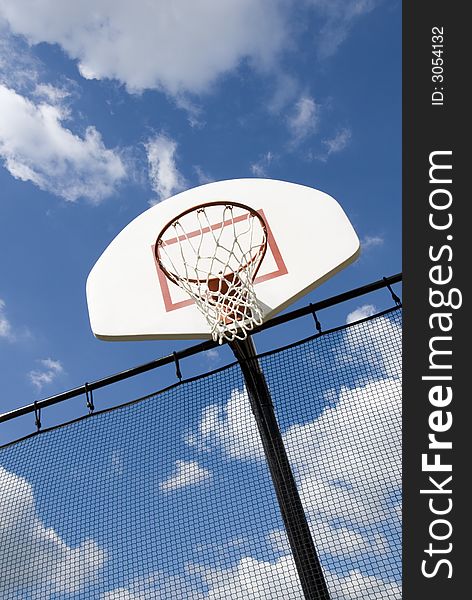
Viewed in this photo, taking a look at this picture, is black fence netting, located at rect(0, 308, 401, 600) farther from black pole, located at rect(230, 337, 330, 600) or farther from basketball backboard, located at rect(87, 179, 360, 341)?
basketball backboard, located at rect(87, 179, 360, 341)

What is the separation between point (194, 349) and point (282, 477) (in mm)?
996

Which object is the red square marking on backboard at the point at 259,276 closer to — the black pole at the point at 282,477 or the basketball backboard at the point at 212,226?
the basketball backboard at the point at 212,226

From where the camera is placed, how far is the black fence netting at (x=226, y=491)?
2045mm

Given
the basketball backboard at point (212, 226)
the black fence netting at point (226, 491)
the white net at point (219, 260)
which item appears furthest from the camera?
the basketball backboard at point (212, 226)

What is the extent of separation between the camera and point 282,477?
2.35m

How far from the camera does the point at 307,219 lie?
9.64 feet

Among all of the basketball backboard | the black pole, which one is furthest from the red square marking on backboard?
the black pole

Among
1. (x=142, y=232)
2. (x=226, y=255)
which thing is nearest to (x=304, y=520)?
(x=226, y=255)

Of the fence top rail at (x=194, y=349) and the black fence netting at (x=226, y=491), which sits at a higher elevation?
the fence top rail at (x=194, y=349)

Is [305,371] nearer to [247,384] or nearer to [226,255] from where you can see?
[247,384]

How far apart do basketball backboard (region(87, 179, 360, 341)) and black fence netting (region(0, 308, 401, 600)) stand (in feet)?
1.36

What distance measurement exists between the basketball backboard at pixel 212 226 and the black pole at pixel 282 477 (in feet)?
1.15

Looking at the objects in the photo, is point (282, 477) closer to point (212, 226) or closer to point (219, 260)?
point (219, 260)

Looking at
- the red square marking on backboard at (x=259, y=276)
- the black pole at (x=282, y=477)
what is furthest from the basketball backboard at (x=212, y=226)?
the black pole at (x=282, y=477)
